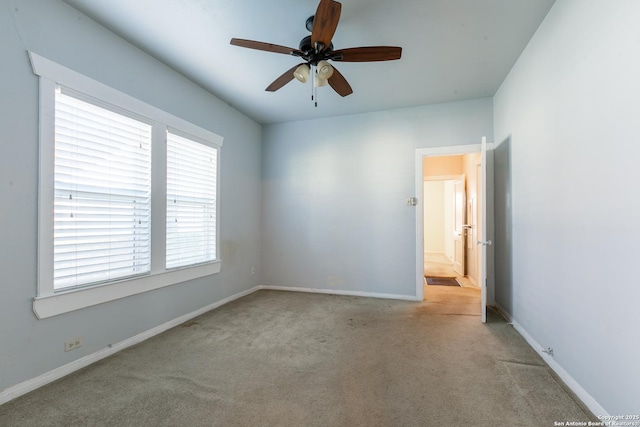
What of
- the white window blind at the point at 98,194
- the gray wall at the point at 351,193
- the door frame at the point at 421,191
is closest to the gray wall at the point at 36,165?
the white window blind at the point at 98,194

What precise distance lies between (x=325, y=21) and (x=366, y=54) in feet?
1.60

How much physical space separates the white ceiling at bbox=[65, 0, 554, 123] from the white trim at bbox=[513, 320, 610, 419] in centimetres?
275

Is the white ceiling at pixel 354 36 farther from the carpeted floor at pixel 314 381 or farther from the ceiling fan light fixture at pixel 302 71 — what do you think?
the carpeted floor at pixel 314 381

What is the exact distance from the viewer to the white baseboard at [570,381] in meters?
1.62

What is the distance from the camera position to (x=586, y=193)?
1737 mm

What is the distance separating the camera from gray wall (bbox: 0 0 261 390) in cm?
179

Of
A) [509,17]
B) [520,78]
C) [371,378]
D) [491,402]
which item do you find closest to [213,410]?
[371,378]

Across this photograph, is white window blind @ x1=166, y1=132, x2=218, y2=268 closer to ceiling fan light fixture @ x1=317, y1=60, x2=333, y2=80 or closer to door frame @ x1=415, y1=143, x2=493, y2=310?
ceiling fan light fixture @ x1=317, y1=60, x2=333, y2=80

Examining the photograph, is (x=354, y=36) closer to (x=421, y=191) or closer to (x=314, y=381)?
(x=421, y=191)

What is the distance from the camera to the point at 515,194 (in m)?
2.99

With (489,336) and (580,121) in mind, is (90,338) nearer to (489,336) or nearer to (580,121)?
(489,336)

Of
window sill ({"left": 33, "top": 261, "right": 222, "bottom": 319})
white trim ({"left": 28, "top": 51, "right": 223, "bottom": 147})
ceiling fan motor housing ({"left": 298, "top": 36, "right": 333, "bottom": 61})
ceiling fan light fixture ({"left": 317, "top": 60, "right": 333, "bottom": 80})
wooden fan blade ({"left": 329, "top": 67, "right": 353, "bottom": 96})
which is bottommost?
window sill ({"left": 33, "top": 261, "right": 222, "bottom": 319})

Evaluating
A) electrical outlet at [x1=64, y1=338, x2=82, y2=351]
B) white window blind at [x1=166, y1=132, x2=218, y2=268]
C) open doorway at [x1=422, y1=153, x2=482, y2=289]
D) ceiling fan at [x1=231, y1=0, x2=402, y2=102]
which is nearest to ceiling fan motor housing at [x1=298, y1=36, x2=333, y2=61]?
ceiling fan at [x1=231, y1=0, x2=402, y2=102]

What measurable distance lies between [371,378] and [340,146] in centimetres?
332
